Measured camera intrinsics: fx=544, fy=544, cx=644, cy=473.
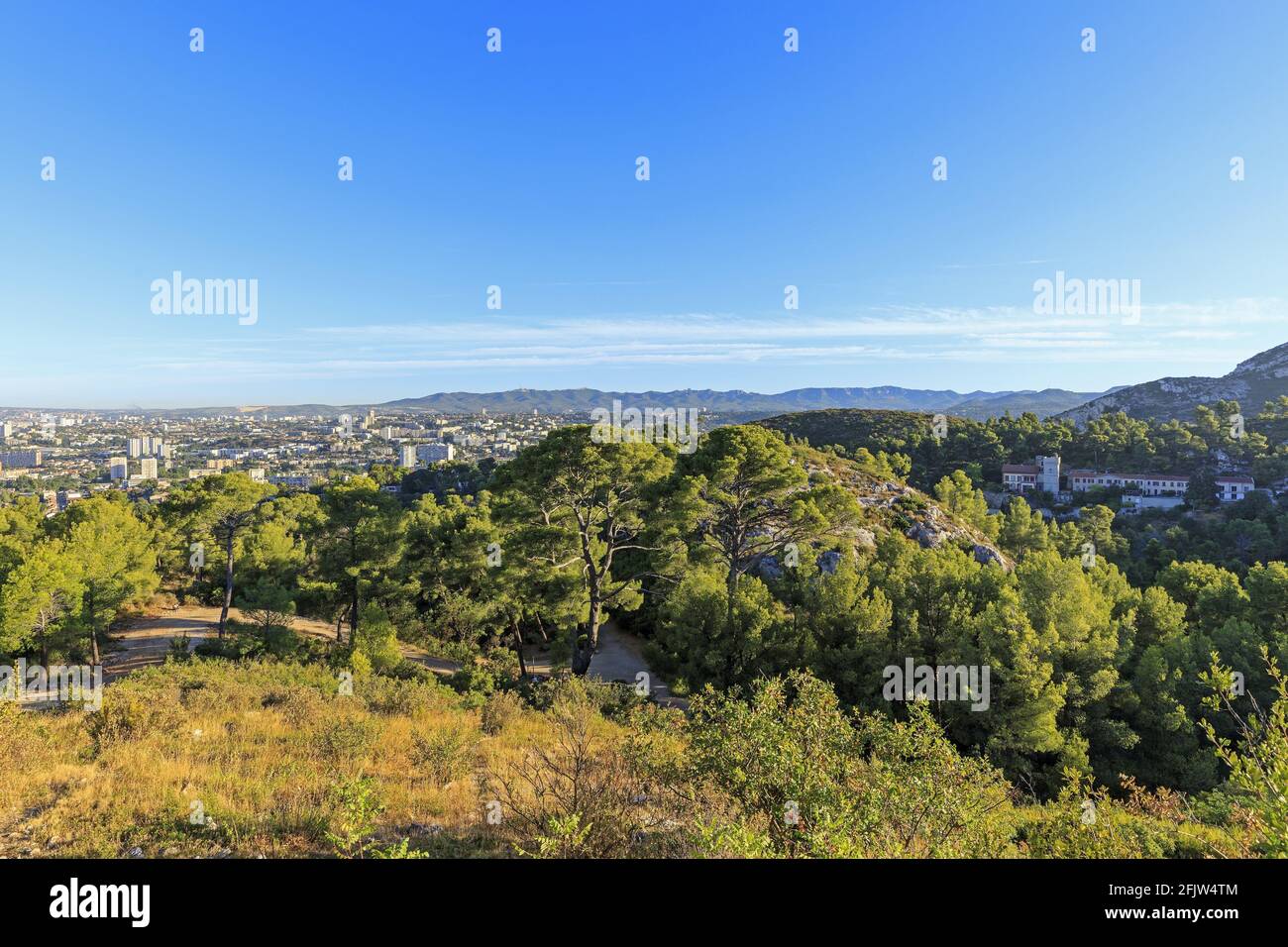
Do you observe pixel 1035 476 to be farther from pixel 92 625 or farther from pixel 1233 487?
pixel 92 625

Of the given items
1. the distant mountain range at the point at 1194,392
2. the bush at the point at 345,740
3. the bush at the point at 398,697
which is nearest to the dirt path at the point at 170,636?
the bush at the point at 398,697

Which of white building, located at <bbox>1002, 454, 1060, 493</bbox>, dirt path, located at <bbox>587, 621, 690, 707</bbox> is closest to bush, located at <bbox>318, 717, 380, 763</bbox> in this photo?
dirt path, located at <bbox>587, 621, 690, 707</bbox>

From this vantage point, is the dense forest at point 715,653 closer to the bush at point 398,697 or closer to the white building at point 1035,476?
the bush at point 398,697

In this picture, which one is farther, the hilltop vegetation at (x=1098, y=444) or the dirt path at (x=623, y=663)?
the hilltop vegetation at (x=1098, y=444)

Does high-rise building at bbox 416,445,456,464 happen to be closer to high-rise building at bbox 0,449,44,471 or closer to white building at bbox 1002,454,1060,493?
high-rise building at bbox 0,449,44,471

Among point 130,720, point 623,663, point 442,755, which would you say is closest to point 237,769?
point 442,755
